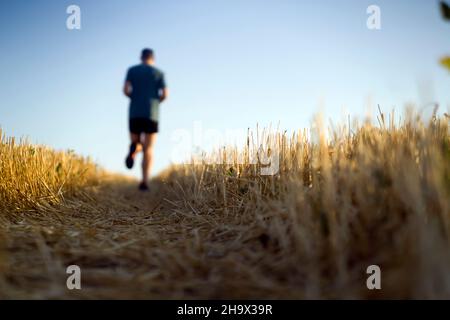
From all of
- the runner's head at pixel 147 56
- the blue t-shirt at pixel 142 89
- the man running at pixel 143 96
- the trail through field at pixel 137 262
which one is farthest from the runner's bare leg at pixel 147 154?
the trail through field at pixel 137 262

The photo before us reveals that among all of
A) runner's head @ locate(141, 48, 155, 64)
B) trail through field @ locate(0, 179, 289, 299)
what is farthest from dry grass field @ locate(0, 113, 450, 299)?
runner's head @ locate(141, 48, 155, 64)

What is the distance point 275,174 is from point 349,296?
1.25m

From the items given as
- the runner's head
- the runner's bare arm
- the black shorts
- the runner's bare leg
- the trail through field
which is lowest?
the trail through field

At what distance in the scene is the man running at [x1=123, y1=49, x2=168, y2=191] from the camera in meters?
4.90

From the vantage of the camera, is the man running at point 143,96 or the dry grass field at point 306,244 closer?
the dry grass field at point 306,244

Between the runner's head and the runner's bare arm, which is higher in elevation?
the runner's head

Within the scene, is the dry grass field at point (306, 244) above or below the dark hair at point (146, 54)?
below

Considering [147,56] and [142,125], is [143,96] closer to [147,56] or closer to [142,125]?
[142,125]

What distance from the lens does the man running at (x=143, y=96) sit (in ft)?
16.1

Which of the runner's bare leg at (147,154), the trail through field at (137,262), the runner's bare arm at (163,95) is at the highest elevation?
the runner's bare arm at (163,95)

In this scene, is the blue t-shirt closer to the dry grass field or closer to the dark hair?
the dark hair

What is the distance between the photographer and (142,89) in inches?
193

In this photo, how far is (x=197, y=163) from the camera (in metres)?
3.71

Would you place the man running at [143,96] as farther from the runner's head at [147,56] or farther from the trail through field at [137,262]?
the trail through field at [137,262]
